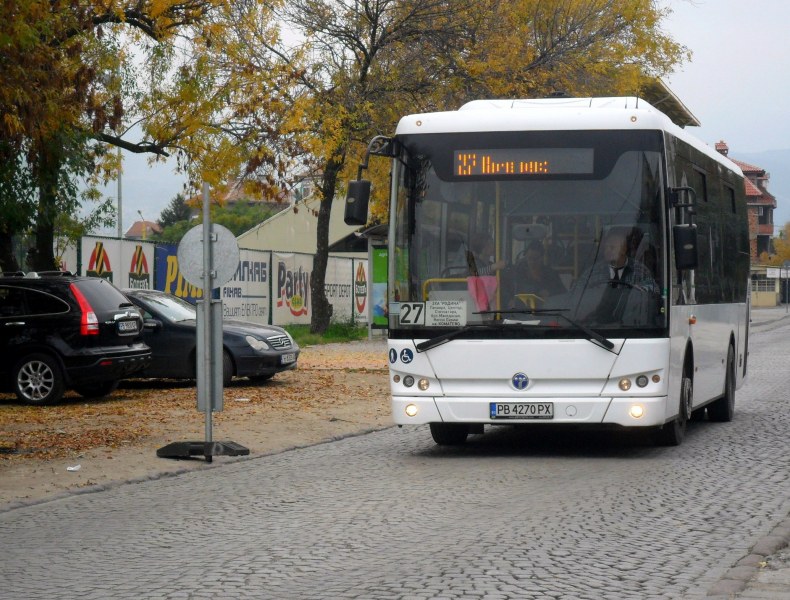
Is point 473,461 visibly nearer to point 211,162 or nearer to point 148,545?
point 148,545

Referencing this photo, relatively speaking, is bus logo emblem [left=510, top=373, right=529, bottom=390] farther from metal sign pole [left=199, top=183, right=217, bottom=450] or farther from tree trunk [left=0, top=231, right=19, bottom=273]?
tree trunk [left=0, top=231, right=19, bottom=273]

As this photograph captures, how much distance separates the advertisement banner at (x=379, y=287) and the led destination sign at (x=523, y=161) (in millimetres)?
21839

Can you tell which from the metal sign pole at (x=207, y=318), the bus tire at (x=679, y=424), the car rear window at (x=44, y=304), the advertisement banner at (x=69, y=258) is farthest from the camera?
the advertisement banner at (x=69, y=258)

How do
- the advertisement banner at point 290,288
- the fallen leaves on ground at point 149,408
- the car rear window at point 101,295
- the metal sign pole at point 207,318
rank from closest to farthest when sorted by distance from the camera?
1. the metal sign pole at point 207,318
2. the fallen leaves on ground at point 149,408
3. the car rear window at point 101,295
4. the advertisement banner at point 290,288

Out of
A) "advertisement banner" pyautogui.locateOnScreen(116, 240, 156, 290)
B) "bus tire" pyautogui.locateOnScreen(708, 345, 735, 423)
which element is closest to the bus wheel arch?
"bus tire" pyautogui.locateOnScreen(708, 345, 735, 423)

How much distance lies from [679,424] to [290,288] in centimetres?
2890

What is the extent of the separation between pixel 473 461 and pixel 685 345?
2.43 m

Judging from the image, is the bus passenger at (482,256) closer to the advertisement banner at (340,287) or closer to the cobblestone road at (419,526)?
the cobblestone road at (419,526)

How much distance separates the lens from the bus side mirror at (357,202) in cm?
1234

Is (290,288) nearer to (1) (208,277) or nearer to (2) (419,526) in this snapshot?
(1) (208,277)

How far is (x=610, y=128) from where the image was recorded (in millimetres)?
12797

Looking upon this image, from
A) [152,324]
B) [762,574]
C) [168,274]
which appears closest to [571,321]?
[762,574]

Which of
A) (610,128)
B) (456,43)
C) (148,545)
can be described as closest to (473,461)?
(610,128)

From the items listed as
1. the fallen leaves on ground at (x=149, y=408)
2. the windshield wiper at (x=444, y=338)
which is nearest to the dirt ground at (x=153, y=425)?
the fallen leaves on ground at (x=149, y=408)
